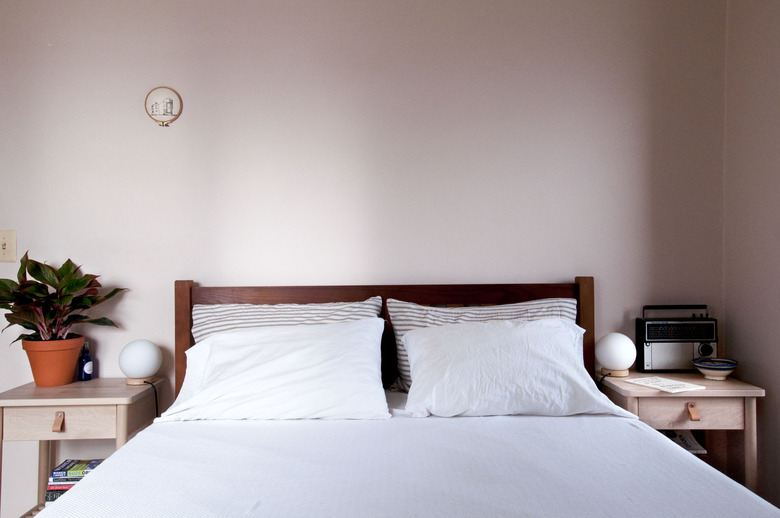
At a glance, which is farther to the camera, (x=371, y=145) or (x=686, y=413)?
(x=371, y=145)

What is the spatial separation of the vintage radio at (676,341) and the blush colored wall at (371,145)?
133 millimetres

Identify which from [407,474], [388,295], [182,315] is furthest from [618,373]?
[182,315]

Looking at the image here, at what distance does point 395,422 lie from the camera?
174 centimetres

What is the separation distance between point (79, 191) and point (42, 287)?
478 mm

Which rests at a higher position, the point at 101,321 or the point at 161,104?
the point at 161,104

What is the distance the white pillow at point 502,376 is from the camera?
1778mm

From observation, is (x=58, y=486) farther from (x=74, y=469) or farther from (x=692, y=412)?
(x=692, y=412)

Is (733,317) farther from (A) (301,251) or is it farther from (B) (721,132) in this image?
(A) (301,251)

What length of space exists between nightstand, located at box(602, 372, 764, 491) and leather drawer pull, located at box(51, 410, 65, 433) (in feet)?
6.75

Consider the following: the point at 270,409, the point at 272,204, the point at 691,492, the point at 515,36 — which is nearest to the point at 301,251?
the point at 272,204

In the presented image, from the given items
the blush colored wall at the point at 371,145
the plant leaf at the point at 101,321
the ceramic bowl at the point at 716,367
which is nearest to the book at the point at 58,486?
the blush colored wall at the point at 371,145

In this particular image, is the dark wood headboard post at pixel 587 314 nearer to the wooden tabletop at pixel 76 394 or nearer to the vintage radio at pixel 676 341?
the vintage radio at pixel 676 341

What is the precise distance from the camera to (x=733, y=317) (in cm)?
234

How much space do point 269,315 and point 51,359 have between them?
2.86 feet
